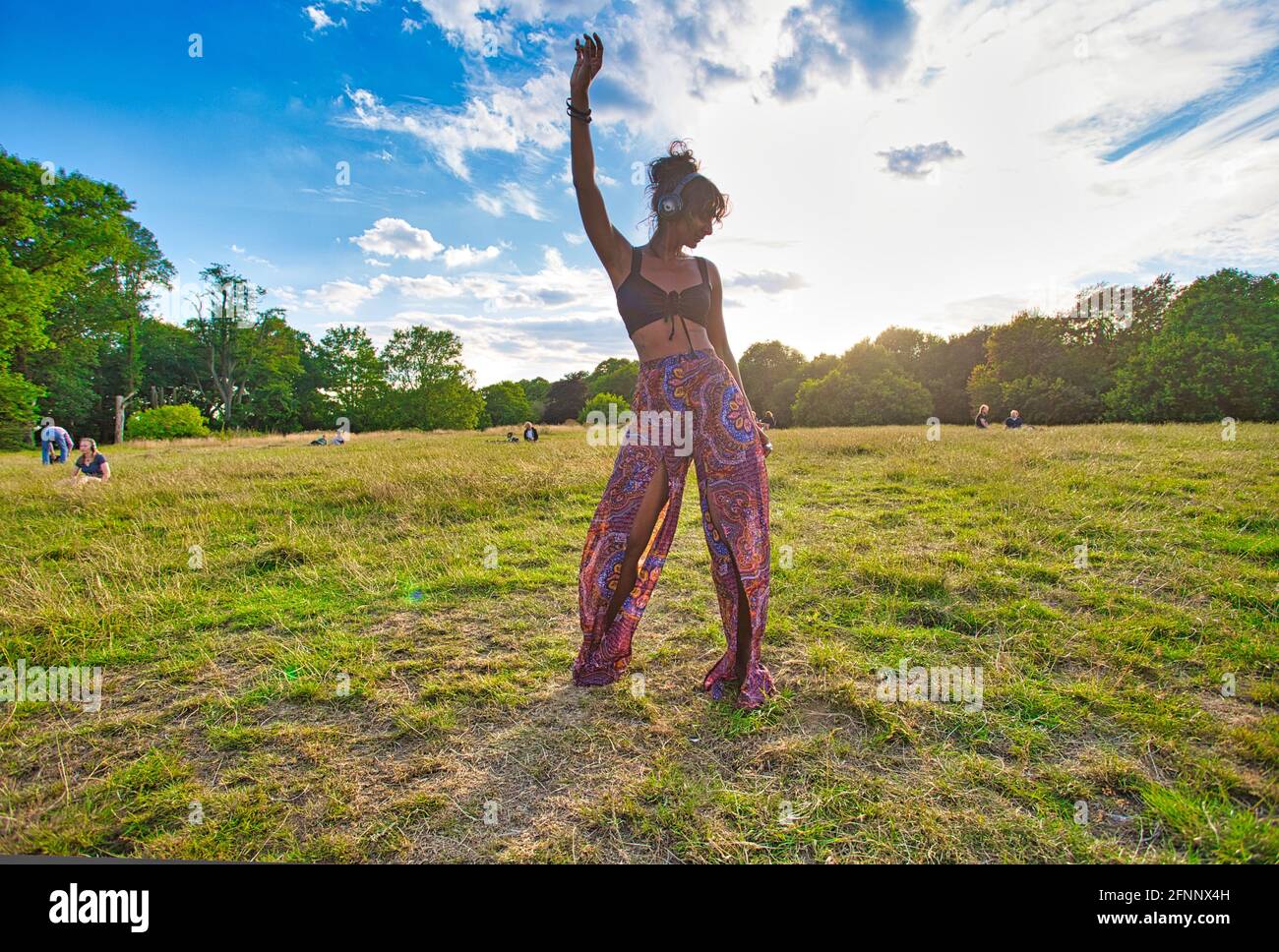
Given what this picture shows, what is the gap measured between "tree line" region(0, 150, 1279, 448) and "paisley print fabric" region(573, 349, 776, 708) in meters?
28.0

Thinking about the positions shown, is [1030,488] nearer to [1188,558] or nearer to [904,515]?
[904,515]

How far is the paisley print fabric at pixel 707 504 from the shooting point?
10.1ft

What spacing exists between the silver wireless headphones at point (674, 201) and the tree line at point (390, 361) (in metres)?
27.9

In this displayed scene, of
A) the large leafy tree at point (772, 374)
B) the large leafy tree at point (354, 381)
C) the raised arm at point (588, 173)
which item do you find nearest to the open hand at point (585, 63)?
the raised arm at point (588, 173)

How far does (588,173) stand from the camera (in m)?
2.90

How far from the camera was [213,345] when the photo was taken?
159 ft

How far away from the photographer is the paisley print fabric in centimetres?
309

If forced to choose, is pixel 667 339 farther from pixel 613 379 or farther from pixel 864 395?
pixel 613 379

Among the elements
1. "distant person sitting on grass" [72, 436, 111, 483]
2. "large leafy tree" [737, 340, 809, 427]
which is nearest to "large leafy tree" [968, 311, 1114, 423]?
"large leafy tree" [737, 340, 809, 427]

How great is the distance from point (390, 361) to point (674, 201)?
61612 mm

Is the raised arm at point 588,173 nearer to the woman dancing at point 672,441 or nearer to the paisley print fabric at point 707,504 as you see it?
the woman dancing at point 672,441

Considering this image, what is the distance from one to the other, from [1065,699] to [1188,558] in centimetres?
395
